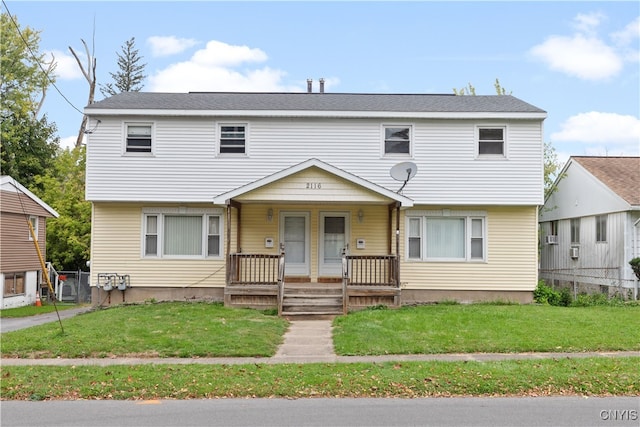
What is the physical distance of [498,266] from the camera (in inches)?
647

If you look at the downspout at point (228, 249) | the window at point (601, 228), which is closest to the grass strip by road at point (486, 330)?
the downspout at point (228, 249)

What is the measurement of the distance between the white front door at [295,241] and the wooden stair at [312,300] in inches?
49.1

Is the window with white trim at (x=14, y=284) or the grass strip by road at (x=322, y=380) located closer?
the grass strip by road at (x=322, y=380)

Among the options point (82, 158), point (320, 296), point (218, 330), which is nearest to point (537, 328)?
point (320, 296)

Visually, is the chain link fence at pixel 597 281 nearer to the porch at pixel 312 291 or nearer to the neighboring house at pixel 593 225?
the neighboring house at pixel 593 225

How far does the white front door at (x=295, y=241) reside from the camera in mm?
16748

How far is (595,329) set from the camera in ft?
37.5

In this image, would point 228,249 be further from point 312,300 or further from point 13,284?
point 13,284

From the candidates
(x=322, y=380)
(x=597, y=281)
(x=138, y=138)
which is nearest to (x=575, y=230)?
(x=597, y=281)

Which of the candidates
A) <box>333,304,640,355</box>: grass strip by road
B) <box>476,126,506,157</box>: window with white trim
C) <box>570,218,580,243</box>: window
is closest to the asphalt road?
<box>333,304,640,355</box>: grass strip by road

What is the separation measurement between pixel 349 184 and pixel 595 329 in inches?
264

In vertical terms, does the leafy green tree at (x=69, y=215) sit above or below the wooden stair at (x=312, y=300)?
above

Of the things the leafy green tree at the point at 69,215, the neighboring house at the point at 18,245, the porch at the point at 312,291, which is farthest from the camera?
→ the leafy green tree at the point at 69,215

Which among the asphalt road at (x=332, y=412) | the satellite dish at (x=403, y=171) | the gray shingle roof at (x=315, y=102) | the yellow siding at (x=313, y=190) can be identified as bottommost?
the asphalt road at (x=332, y=412)
